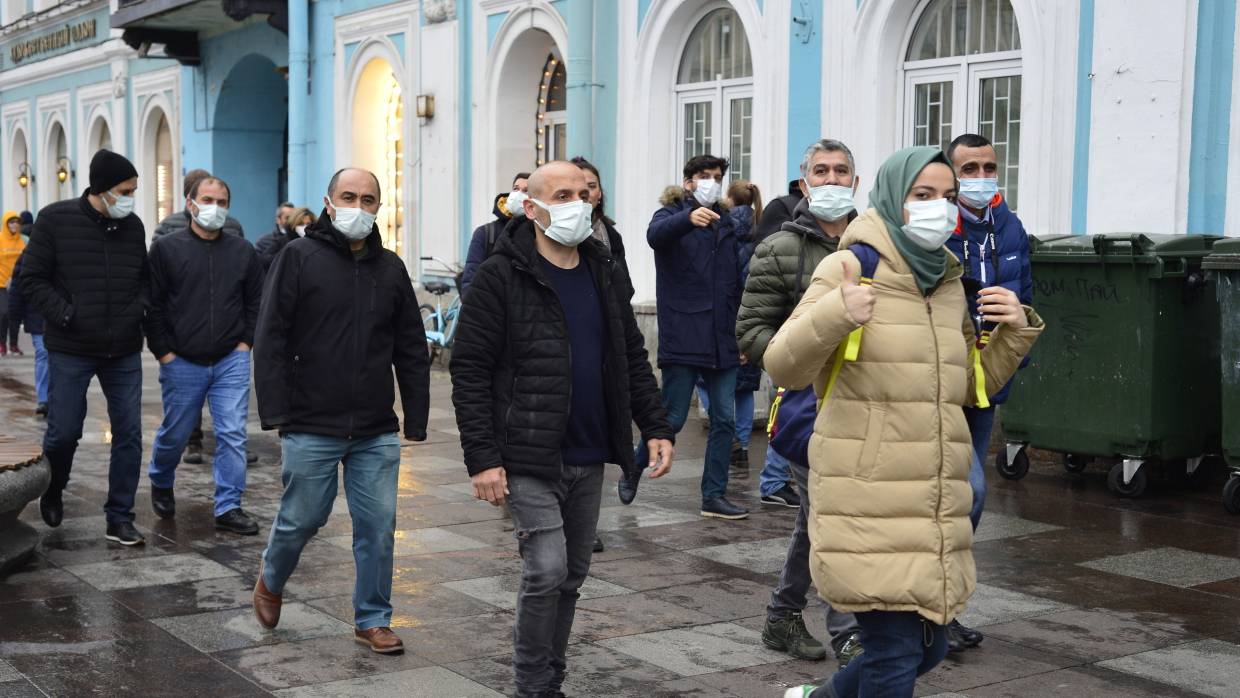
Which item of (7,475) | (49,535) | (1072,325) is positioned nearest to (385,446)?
(7,475)

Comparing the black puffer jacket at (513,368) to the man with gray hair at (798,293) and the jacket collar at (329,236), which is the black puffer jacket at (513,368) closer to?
the man with gray hair at (798,293)

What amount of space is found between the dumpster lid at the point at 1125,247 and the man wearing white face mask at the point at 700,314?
2083mm

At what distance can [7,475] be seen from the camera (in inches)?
274

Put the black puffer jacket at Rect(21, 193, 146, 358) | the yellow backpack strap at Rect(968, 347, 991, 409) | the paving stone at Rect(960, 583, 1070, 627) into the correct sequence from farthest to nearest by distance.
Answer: the black puffer jacket at Rect(21, 193, 146, 358) < the paving stone at Rect(960, 583, 1070, 627) < the yellow backpack strap at Rect(968, 347, 991, 409)

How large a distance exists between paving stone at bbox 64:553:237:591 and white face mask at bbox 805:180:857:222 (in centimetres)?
315

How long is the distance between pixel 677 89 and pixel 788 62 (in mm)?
2042

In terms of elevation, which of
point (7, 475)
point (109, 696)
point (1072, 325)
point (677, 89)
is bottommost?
point (109, 696)

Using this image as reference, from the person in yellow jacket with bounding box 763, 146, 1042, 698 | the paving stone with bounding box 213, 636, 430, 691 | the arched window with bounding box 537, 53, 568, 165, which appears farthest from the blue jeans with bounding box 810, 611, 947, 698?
the arched window with bounding box 537, 53, 568, 165

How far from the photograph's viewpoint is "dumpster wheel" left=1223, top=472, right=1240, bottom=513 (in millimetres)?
8492

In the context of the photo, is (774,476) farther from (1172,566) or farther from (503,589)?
(503,589)

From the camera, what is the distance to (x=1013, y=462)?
9.57m

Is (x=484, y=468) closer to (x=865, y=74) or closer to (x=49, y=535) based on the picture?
(x=49, y=535)

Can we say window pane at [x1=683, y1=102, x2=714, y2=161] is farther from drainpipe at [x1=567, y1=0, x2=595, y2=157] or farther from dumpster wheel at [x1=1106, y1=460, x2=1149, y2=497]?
dumpster wheel at [x1=1106, y1=460, x2=1149, y2=497]

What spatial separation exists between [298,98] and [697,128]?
320 inches
